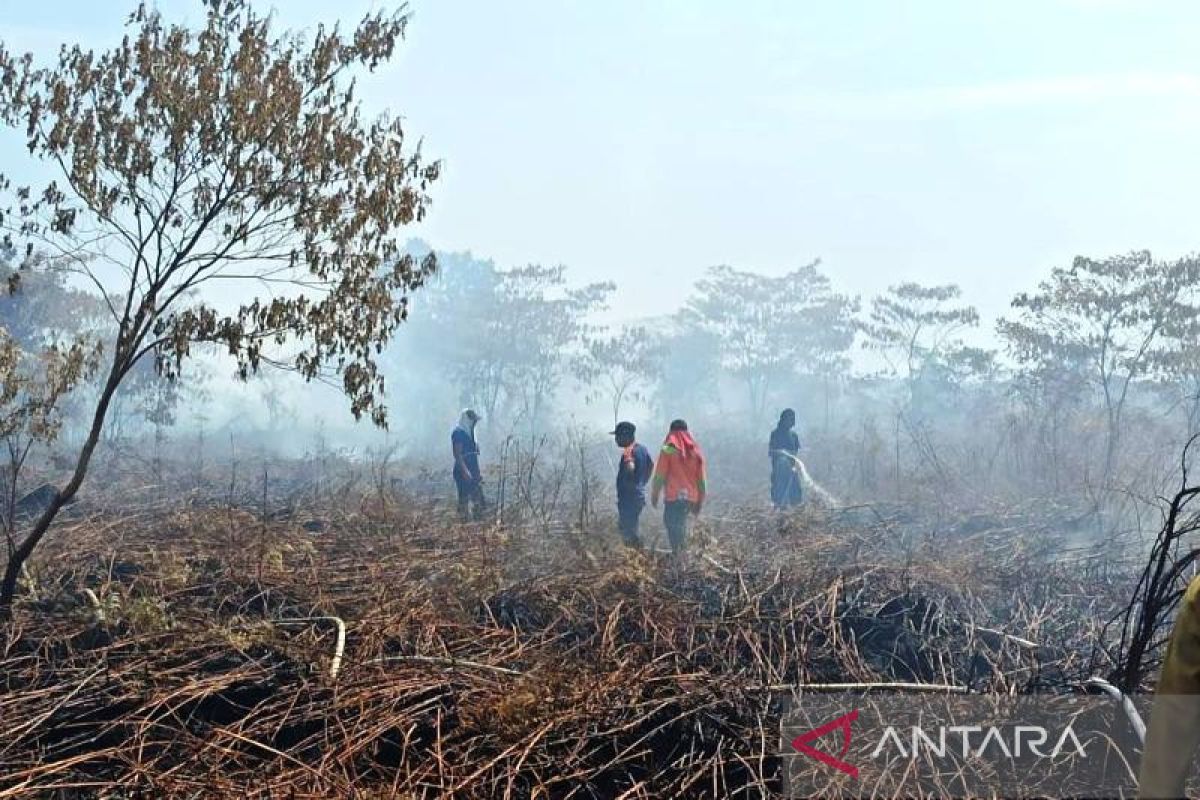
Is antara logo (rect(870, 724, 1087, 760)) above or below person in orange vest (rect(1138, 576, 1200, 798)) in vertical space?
below

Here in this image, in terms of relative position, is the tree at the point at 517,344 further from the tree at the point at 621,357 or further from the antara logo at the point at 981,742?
the antara logo at the point at 981,742

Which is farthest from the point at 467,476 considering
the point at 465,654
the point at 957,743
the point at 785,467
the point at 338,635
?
the point at 957,743

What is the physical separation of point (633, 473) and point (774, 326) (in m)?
43.3

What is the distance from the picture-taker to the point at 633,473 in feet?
28.6

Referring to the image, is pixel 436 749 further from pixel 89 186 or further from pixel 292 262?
pixel 89 186

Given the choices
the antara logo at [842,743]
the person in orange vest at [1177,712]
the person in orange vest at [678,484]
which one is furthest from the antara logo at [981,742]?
the person in orange vest at [678,484]

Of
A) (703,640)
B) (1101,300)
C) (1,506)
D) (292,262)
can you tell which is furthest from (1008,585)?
(1101,300)

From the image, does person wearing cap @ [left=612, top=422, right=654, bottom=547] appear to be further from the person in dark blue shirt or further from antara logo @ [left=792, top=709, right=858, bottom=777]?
antara logo @ [left=792, top=709, right=858, bottom=777]

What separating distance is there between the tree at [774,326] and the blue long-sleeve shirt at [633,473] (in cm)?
4100

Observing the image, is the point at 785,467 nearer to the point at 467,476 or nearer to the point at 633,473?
the point at 633,473

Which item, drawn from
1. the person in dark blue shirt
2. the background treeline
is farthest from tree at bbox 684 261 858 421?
the person in dark blue shirt

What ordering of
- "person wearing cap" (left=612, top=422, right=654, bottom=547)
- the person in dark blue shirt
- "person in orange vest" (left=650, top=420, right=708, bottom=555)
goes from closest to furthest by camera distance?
"person in orange vest" (left=650, top=420, right=708, bottom=555) → "person wearing cap" (left=612, top=422, right=654, bottom=547) → the person in dark blue shirt

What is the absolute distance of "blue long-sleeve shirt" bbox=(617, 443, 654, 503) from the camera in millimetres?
8711

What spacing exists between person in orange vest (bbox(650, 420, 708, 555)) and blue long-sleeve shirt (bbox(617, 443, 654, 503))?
21cm
